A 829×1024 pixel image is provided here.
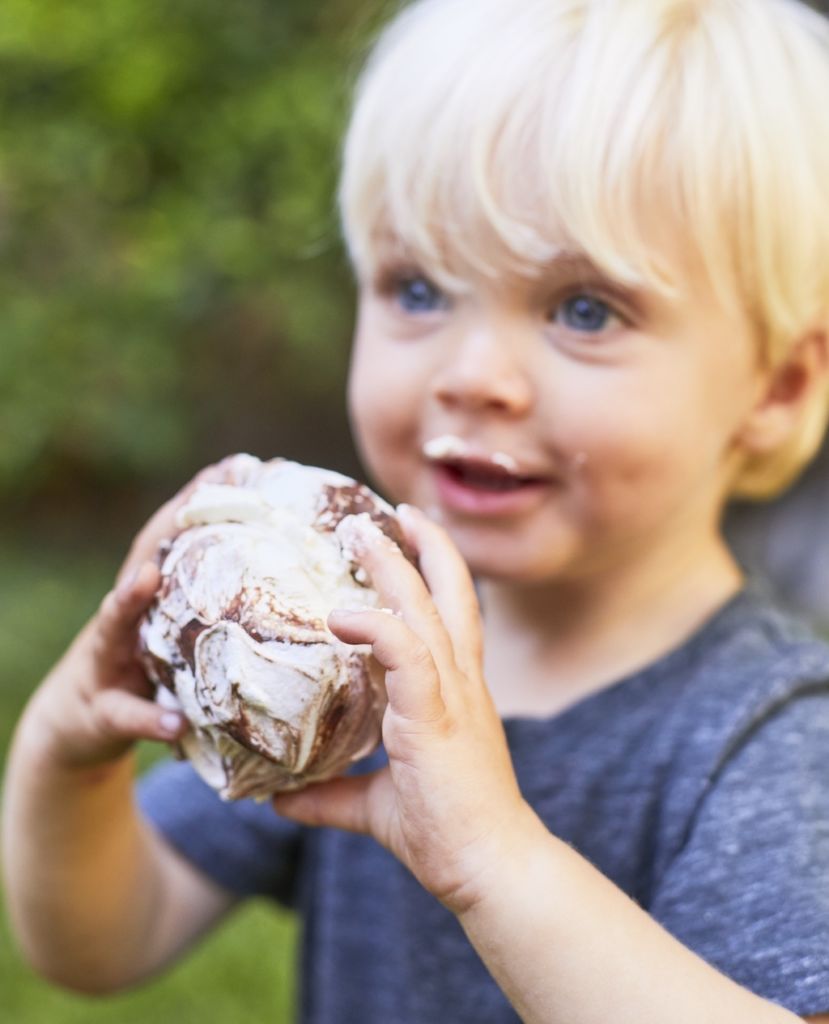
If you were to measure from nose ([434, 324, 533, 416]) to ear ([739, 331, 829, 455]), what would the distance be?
32cm

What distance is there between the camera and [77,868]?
1.45 meters

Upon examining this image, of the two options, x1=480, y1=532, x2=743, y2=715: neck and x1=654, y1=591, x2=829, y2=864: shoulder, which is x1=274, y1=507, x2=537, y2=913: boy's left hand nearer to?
x1=654, y1=591, x2=829, y2=864: shoulder

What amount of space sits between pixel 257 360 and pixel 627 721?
12.9 feet

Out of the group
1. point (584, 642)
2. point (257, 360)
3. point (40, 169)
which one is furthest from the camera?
point (257, 360)

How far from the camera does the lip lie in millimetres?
1314

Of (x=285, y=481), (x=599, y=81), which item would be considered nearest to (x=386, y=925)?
(x=285, y=481)

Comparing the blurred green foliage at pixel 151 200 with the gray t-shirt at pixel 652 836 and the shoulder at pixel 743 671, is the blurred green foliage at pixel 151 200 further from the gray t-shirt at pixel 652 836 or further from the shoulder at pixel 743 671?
the shoulder at pixel 743 671

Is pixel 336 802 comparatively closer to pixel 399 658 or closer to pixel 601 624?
pixel 399 658

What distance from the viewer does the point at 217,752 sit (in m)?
1.05

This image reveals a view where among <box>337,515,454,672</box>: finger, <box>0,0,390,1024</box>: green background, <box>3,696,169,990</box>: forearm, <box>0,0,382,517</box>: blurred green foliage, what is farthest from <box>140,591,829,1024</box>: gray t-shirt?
<box>0,0,382,517</box>: blurred green foliage

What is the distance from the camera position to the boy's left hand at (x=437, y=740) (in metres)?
0.95

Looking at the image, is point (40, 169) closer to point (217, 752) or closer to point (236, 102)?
point (236, 102)

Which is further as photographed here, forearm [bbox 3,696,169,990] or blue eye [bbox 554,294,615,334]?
forearm [bbox 3,696,169,990]

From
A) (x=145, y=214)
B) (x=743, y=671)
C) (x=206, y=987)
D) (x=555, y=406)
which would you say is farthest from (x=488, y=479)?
(x=145, y=214)
